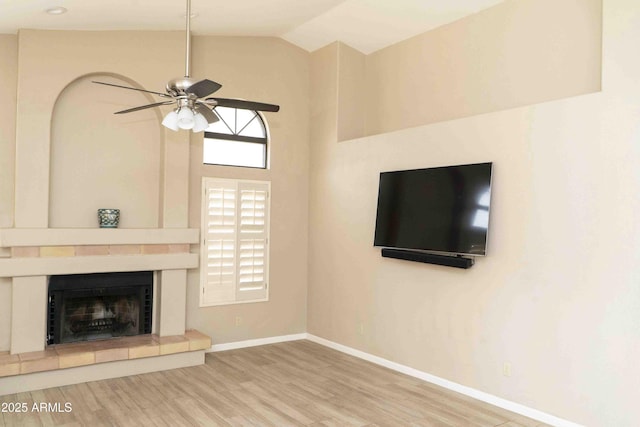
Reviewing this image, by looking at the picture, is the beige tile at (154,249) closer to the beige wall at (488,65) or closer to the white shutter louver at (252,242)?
the white shutter louver at (252,242)

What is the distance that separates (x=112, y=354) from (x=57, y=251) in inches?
43.9

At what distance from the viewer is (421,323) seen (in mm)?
4977

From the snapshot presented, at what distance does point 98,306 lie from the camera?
523 cm

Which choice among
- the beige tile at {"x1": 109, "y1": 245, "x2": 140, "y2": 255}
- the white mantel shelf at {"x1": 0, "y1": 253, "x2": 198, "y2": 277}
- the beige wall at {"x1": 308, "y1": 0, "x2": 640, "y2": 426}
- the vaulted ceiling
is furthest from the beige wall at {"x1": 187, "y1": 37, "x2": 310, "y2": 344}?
the beige wall at {"x1": 308, "y1": 0, "x2": 640, "y2": 426}

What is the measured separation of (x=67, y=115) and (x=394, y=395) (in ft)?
13.8

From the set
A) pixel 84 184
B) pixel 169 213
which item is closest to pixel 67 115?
pixel 84 184

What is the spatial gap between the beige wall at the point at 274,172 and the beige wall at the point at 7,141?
5.74 ft

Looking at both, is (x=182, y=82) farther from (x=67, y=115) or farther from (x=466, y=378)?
(x=466, y=378)

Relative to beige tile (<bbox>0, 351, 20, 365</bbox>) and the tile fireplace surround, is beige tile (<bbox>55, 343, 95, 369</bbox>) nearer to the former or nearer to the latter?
the tile fireplace surround

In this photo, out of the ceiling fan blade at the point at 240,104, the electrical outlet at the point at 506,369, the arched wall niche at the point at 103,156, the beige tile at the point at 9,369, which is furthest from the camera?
the arched wall niche at the point at 103,156

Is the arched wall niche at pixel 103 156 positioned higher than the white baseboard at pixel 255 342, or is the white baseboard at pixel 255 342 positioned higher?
the arched wall niche at pixel 103 156

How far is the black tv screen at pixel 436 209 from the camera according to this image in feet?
14.3

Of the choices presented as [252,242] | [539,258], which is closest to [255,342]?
[252,242]

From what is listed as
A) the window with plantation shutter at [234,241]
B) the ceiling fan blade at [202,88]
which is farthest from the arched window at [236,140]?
the ceiling fan blade at [202,88]
